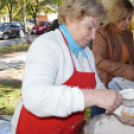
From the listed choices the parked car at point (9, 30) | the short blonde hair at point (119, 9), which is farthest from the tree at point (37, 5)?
the short blonde hair at point (119, 9)

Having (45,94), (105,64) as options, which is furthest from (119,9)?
(45,94)

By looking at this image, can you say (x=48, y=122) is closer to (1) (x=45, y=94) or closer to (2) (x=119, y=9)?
(1) (x=45, y=94)

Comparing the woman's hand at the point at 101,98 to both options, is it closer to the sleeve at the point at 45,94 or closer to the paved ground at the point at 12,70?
the sleeve at the point at 45,94

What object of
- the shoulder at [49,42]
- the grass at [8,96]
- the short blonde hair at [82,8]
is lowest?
the grass at [8,96]

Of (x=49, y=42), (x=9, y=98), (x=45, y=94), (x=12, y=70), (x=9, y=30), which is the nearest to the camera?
(x=45, y=94)

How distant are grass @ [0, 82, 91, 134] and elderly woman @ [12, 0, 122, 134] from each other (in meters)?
1.78

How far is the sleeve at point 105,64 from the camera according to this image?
183 centimetres

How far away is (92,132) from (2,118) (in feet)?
2.98

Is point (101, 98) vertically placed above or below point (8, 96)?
above

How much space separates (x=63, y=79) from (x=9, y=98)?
281 cm

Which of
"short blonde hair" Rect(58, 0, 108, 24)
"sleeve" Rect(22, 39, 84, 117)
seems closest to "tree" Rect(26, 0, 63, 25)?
"short blonde hair" Rect(58, 0, 108, 24)

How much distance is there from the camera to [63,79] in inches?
39.4

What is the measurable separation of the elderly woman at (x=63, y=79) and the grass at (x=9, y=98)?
5.83 feet

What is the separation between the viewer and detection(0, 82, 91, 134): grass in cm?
305
